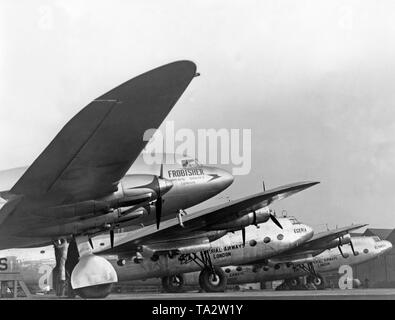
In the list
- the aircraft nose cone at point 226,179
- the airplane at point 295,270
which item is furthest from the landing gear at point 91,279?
the airplane at point 295,270

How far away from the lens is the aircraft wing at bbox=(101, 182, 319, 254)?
16.9 metres

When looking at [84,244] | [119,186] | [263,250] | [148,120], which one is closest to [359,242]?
[263,250]

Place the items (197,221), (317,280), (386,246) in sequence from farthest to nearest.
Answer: (386,246)
(317,280)
(197,221)

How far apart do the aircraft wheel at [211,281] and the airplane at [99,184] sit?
362 cm

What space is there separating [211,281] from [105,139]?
11827 mm

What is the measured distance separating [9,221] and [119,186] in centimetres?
224

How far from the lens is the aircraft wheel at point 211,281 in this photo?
64.1 feet

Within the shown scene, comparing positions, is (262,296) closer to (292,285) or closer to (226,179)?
(226,179)

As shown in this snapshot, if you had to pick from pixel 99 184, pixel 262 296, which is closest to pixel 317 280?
pixel 262 296

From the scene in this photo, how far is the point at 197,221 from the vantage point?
18.5m

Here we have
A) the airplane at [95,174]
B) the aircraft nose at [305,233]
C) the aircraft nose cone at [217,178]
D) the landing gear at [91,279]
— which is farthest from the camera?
the aircraft nose at [305,233]

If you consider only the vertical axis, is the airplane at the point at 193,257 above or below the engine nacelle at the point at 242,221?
below

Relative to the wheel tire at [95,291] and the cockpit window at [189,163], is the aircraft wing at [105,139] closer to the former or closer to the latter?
the wheel tire at [95,291]
